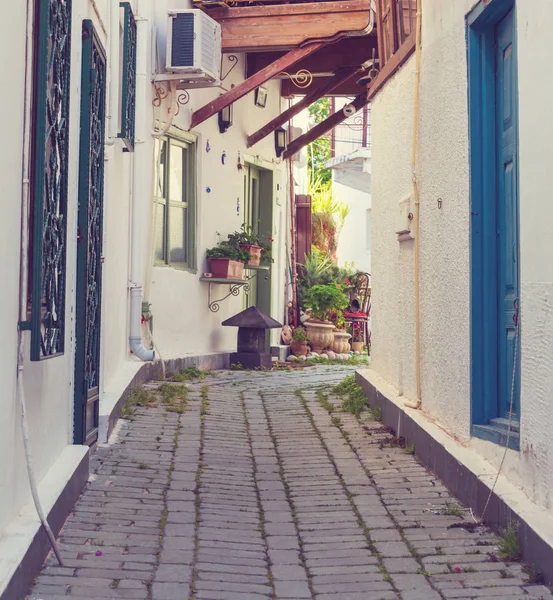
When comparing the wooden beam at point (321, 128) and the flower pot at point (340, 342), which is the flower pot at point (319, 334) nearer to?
the flower pot at point (340, 342)

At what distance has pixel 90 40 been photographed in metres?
5.07

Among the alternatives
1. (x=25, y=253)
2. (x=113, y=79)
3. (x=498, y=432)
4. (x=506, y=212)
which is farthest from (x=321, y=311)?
(x=25, y=253)

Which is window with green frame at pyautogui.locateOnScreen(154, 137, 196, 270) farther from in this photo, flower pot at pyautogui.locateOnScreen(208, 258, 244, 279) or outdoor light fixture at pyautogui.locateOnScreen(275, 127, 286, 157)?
outdoor light fixture at pyautogui.locateOnScreen(275, 127, 286, 157)

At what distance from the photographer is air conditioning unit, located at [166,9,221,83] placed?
9.34 meters

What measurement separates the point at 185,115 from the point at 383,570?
24.7ft

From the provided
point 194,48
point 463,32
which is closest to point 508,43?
point 463,32

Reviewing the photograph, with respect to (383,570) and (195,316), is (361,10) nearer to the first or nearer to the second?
(195,316)

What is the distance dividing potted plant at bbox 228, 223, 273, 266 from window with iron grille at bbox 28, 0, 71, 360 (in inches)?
278

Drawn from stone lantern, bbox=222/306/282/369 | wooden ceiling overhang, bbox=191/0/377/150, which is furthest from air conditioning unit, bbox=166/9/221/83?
stone lantern, bbox=222/306/282/369

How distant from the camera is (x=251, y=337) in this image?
11109mm

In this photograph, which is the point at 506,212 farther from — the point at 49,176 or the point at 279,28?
the point at 279,28

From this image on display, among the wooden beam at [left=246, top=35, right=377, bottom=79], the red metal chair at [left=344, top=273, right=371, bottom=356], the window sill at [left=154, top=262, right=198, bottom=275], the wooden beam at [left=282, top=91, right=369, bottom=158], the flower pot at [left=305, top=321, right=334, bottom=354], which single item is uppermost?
the wooden beam at [left=246, top=35, right=377, bottom=79]

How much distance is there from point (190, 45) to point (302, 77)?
3562 millimetres

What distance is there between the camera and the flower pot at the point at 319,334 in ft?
43.2
